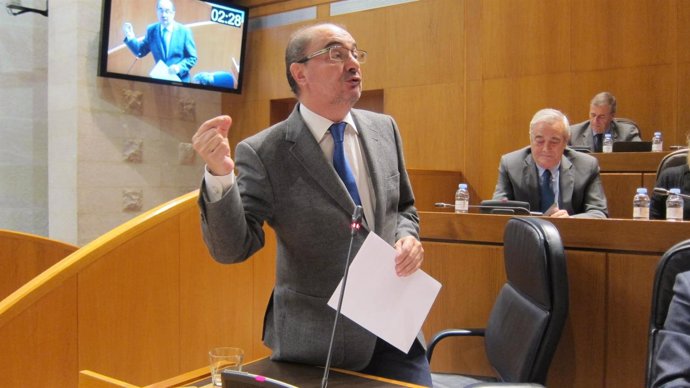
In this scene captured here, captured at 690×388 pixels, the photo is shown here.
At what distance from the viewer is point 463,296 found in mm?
2176

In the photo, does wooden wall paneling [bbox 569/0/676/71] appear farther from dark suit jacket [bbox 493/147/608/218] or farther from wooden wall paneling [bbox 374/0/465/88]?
dark suit jacket [bbox 493/147/608/218]

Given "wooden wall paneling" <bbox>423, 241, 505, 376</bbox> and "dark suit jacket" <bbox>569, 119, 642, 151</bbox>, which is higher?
"dark suit jacket" <bbox>569, 119, 642, 151</bbox>

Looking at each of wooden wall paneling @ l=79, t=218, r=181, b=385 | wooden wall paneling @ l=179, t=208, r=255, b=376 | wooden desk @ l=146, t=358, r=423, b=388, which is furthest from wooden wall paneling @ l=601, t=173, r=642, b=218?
wooden desk @ l=146, t=358, r=423, b=388

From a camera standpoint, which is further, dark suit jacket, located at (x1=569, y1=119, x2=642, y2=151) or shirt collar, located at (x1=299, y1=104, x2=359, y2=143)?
dark suit jacket, located at (x1=569, y1=119, x2=642, y2=151)

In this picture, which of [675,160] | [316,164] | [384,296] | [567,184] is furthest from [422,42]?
[384,296]

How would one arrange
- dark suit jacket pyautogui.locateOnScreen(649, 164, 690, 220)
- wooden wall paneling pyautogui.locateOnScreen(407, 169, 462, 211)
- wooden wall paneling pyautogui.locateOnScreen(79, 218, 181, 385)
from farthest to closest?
1. wooden wall paneling pyautogui.locateOnScreen(407, 169, 462, 211)
2. dark suit jacket pyautogui.locateOnScreen(649, 164, 690, 220)
3. wooden wall paneling pyautogui.locateOnScreen(79, 218, 181, 385)

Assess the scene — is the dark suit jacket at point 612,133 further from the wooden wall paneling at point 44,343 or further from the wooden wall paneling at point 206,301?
the wooden wall paneling at point 44,343

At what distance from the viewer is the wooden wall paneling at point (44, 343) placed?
1822 mm

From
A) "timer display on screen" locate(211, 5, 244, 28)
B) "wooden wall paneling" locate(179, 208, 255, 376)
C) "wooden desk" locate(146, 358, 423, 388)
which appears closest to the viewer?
"wooden desk" locate(146, 358, 423, 388)

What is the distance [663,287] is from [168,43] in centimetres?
568

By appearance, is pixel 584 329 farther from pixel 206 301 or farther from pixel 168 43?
pixel 168 43

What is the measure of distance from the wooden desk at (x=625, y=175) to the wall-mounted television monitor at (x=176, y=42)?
4.22 meters

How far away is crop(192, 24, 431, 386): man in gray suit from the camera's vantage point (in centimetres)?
131

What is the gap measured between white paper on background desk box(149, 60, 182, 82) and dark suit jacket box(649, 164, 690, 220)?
187 inches
